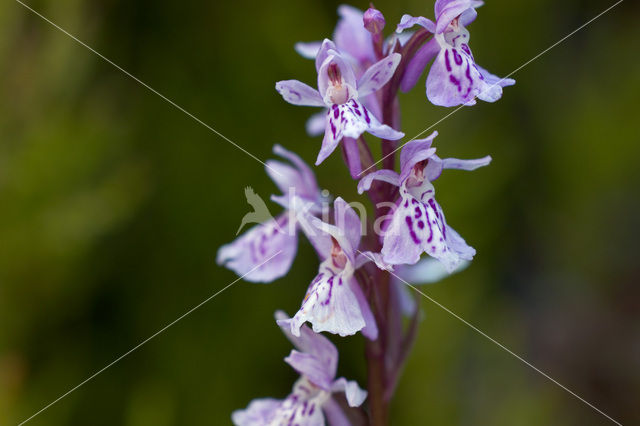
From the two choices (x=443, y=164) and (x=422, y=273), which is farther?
(x=422, y=273)

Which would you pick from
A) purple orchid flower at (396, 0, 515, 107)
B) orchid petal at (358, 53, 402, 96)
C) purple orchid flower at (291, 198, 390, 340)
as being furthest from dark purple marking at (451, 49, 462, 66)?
purple orchid flower at (291, 198, 390, 340)

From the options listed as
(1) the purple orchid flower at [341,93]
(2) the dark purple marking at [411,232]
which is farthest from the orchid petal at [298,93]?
(2) the dark purple marking at [411,232]

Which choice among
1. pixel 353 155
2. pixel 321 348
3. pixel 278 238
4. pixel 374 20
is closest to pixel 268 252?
pixel 278 238

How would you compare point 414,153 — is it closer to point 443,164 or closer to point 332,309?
point 443,164

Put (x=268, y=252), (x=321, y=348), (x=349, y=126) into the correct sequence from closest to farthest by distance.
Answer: (x=349, y=126)
(x=321, y=348)
(x=268, y=252)

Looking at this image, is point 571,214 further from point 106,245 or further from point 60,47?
point 60,47

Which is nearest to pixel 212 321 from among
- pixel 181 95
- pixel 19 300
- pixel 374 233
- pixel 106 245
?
pixel 106 245

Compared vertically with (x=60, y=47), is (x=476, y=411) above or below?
below
